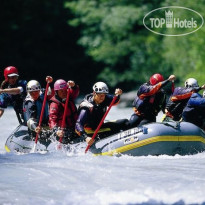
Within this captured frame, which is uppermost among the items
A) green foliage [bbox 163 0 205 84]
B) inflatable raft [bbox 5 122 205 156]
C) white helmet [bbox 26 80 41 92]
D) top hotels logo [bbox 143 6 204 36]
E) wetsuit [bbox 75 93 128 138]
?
top hotels logo [bbox 143 6 204 36]

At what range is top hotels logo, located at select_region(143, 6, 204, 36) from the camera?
1928 centimetres

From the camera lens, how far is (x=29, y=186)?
8.09m

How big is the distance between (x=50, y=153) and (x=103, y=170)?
133cm

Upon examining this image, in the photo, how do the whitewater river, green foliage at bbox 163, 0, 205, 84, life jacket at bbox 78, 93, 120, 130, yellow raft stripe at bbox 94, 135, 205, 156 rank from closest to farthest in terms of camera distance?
the whitewater river
yellow raft stripe at bbox 94, 135, 205, 156
life jacket at bbox 78, 93, 120, 130
green foliage at bbox 163, 0, 205, 84

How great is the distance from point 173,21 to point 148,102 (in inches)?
430

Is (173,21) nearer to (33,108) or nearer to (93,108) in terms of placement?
(33,108)

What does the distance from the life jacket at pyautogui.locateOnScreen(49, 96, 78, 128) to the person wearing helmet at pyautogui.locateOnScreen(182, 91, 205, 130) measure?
1787 mm

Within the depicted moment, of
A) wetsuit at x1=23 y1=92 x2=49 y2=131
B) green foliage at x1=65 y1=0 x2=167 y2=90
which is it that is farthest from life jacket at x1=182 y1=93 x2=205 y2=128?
green foliage at x1=65 y1=0 x2=167 y2=90

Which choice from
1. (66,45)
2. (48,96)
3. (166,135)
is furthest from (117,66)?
(166,135)

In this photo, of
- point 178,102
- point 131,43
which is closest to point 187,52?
point 131,43

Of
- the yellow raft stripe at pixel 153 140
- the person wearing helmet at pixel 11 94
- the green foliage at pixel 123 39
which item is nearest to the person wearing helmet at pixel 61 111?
the yellow raft stripe at pixel 153 140

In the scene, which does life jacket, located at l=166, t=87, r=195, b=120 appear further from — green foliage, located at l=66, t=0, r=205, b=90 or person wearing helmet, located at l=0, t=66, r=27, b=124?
green foliage, located at l=66, t=0, r=205, b=90

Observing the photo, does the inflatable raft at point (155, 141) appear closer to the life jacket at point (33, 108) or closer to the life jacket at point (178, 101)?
the life jacket at point (178, 101)

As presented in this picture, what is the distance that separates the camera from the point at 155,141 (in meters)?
9.27
